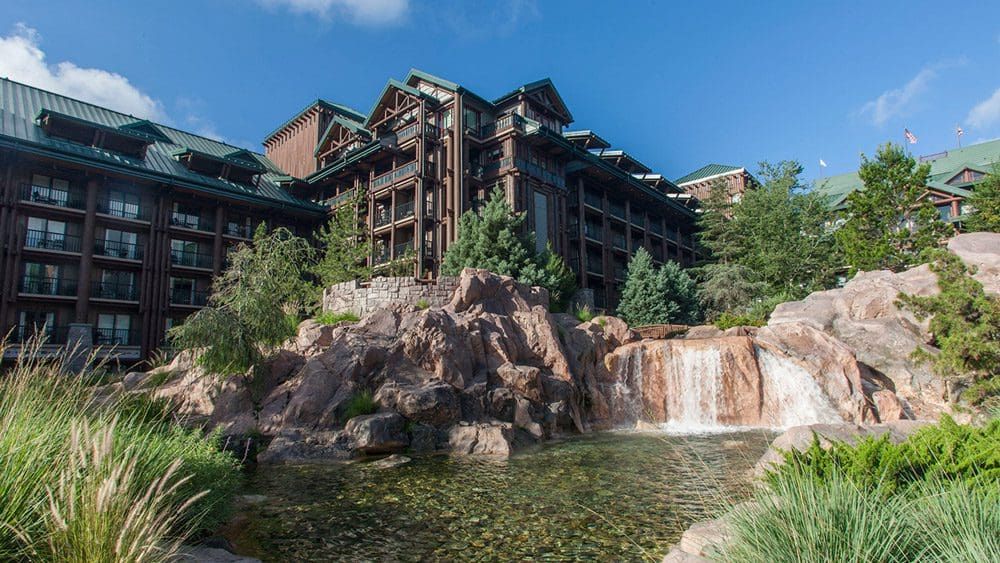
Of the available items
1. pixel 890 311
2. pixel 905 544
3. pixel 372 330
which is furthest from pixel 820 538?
pixel 890 311

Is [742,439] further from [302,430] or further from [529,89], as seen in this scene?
[529,89]

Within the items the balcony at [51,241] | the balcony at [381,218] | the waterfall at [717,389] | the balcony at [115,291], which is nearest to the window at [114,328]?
the balcony at [115,291]

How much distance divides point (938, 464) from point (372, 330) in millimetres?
16917

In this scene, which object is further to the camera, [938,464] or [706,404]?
[706,404]

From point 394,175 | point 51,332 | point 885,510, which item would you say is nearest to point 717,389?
point 885,510

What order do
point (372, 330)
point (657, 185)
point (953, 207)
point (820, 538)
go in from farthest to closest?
point (657, 185)
point (953, 207)
point (372, 330)
point (820, 538)

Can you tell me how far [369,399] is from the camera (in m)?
15.5

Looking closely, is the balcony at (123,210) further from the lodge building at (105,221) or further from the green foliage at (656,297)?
the green foliage at (656,297)

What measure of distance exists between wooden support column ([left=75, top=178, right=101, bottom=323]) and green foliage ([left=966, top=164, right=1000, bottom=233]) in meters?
50.1

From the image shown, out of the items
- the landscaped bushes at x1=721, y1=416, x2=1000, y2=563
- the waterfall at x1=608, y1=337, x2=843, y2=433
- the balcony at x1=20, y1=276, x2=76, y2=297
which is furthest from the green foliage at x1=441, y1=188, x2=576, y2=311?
the landscaped bushes at x1=721, y1=416, x2=1000, y2=563

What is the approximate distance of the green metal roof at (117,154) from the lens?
2930 cm

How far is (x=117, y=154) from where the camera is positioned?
107 feet

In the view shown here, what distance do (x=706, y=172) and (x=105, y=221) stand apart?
168 feet

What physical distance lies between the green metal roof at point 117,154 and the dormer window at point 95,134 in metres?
0.26
